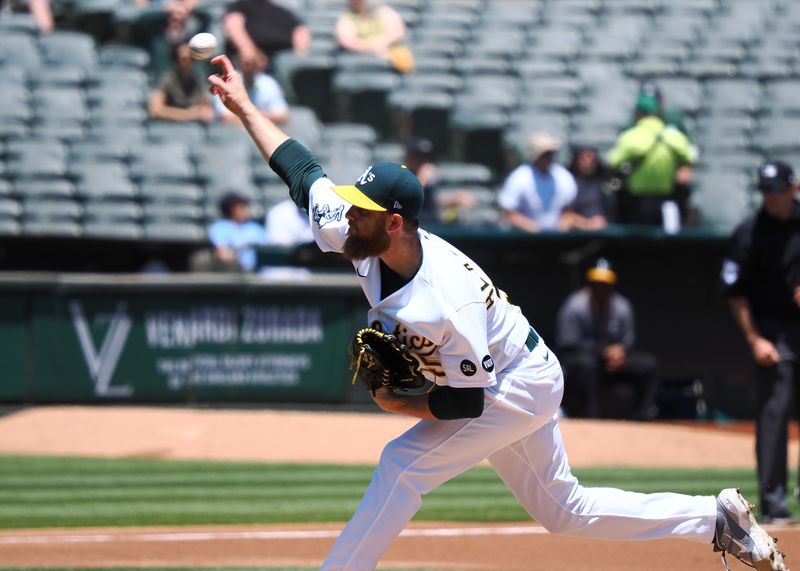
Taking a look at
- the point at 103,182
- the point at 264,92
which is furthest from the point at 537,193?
the point at 103,182

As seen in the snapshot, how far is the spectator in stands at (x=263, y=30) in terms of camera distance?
14.3m

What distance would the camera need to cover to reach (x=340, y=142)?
14344 millimetres

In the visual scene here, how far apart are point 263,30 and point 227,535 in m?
8.75

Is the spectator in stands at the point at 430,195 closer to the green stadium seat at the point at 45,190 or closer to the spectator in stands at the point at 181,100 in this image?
the spectator in stands at the point at 181,100


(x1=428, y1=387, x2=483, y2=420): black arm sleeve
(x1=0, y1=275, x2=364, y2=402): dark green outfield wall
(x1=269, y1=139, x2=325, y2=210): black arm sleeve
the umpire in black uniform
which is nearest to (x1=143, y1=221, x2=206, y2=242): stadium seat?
(x1=0, y1=275, x2=364, y2=402): dark green outfield wall

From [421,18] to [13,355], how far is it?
8.25 m

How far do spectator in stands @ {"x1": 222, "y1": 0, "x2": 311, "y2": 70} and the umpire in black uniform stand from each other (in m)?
7.98

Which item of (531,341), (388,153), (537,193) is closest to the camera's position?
(531,341)

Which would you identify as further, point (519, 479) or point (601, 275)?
point (601, 275)

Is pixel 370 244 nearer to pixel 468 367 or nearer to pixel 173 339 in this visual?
pixel 468 367

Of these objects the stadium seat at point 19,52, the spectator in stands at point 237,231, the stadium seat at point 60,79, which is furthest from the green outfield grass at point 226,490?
the stadium seat at point 19,52

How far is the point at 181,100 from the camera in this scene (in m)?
14.3

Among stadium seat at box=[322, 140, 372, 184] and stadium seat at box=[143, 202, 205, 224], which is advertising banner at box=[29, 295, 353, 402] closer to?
stadium seat at box=[322, 140, 372, 184]

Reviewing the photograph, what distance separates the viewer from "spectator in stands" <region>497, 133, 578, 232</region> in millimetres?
12281
